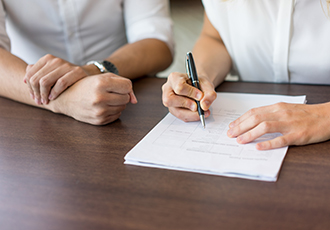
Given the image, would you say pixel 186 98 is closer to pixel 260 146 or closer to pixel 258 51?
pixel 260 146

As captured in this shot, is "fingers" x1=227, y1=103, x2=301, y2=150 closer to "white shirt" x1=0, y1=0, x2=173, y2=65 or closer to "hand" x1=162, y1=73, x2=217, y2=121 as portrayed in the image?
"hand" x1=162, y1=73, x2=217, y2=121

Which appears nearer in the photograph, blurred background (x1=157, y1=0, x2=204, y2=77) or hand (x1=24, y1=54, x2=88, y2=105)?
hand (x1=24, y1=54, x2=88, y2=105)

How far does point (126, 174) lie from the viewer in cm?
56

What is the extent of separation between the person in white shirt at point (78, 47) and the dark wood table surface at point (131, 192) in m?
0.15

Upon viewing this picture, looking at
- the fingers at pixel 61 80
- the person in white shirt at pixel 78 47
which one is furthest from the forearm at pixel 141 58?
the fingers at pixel 61 80

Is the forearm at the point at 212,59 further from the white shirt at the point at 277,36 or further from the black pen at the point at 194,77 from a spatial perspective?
the black pen at the point at 194,77

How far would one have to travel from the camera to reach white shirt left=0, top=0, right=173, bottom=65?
1.23 metres

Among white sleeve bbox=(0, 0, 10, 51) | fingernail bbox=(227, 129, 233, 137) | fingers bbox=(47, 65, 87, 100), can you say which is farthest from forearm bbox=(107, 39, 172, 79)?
fingernail bbox=(227, 129, 233, 137)

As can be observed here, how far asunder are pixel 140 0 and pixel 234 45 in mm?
474

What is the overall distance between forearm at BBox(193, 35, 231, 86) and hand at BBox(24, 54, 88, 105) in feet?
1.14

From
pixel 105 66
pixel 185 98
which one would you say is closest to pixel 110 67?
pixel 105 66

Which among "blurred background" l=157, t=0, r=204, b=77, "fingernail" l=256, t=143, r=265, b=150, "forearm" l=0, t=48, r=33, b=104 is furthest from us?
"blurred background" l=157, t=0, r=204, b=77

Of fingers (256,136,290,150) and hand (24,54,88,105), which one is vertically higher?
hand (24,54,88,105)

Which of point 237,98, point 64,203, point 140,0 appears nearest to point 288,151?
point 237,98
